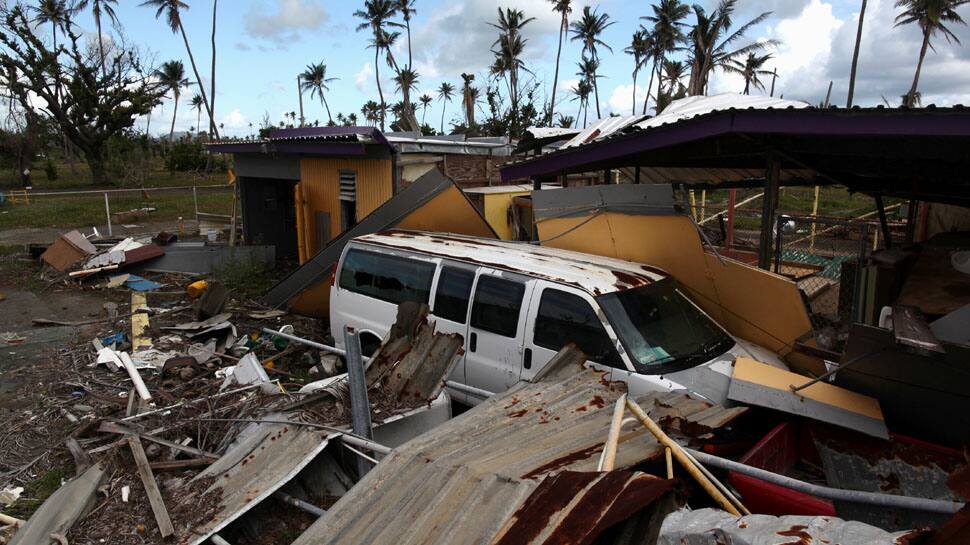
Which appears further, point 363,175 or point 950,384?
point 363,175

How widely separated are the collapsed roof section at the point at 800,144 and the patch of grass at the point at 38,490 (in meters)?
6.05

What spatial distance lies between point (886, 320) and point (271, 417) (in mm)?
4312

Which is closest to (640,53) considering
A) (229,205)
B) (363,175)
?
(229,205)

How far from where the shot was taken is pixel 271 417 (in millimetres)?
4320

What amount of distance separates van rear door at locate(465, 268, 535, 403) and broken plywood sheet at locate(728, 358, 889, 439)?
179cm

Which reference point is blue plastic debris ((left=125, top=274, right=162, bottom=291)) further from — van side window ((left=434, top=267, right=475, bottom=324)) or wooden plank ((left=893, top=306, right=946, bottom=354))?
wooden plank ((left=893, top=306, right=946, bottom=354))

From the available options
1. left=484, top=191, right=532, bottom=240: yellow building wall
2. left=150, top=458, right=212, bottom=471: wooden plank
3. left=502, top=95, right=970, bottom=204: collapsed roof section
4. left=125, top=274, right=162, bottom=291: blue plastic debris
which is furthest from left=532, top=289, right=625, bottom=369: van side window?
left=125, top=274, right=162, bottom=291: blue plastic debris

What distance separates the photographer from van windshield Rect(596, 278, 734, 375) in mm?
4285

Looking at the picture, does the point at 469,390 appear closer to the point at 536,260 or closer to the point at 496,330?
the point at 496,330

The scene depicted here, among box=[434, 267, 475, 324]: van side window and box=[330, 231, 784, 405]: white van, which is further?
box=[434, 267, 475, 324]: van side window

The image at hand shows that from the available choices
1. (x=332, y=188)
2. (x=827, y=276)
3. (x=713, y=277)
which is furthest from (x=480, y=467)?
(x=332, y=188)

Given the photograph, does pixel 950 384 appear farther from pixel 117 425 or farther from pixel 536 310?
pixel 117 425

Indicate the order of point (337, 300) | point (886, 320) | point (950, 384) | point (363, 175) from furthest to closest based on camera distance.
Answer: point (363, 175), point (337, 300), point (886, 320), point (950, 384)

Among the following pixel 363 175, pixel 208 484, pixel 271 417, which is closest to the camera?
pixel 208 484
